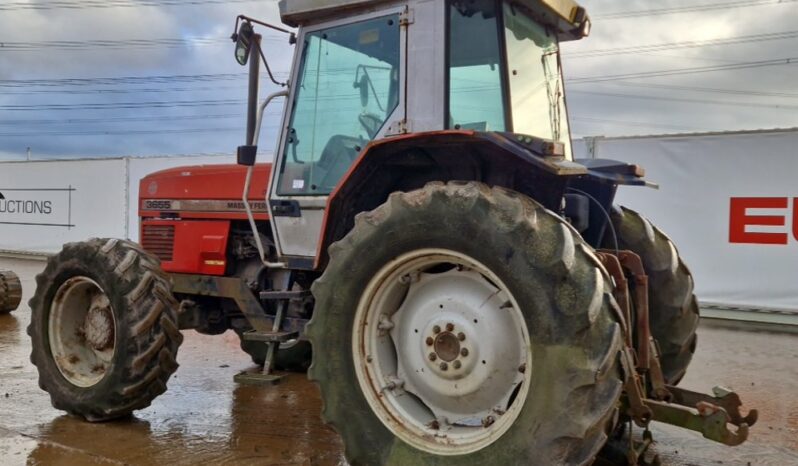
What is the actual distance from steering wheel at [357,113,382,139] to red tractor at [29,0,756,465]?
0.04 ft


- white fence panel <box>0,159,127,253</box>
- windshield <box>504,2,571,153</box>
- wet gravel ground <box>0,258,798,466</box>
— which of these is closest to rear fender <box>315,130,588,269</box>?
windshield <box>504,2,571,153</box>

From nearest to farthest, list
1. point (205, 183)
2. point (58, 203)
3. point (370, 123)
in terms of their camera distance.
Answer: point (370, 123), point (205, 183), point (58, 203)

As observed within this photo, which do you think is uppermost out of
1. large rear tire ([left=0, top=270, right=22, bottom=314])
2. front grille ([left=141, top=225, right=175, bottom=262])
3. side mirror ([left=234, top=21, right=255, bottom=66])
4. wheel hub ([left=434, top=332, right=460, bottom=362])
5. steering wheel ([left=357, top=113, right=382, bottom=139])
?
side mirror ([left=234, top=21, right=255, bottom=66])

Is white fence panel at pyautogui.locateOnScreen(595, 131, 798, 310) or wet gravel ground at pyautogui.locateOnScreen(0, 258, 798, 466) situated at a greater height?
white fence panel at pyautogui.locateOnScreen(595, 131, 798, 310)

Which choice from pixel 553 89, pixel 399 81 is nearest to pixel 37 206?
pixel 399 81

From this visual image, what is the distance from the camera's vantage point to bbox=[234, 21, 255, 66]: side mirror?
4.25 meters

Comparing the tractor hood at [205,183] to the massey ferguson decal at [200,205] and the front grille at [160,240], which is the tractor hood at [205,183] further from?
the front grille at [160,240]

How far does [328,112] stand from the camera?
4.27 metres

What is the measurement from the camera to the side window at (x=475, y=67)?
3.68 m

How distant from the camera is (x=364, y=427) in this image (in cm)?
324

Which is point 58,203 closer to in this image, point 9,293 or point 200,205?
point 9,293

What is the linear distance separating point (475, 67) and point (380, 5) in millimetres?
663

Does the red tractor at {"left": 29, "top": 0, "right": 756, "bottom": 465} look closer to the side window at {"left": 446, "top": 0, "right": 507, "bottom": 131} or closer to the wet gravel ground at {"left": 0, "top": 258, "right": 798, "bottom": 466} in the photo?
the side window at {"left": 446, "top": 0, "right": 507, "bottom": 131}

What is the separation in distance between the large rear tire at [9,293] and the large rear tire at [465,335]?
7574mm
